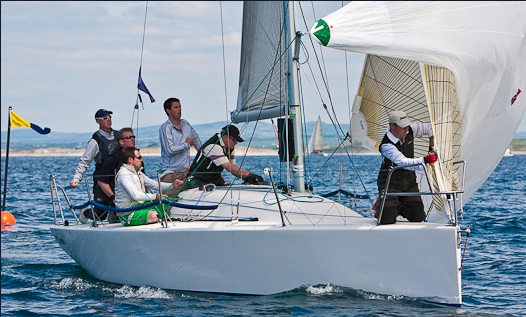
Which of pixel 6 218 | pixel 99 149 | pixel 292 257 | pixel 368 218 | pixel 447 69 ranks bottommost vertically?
pixel 292 257

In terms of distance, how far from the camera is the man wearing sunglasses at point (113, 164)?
8844mm

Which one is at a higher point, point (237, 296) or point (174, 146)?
point (174, 146)

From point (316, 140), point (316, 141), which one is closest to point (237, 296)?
point (316, 140)

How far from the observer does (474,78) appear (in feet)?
24.4

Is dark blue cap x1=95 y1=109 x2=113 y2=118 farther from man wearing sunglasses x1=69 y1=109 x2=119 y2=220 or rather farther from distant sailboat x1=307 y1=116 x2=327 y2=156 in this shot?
distant sailboat x1=307 y1=116 x2=327 y2=156

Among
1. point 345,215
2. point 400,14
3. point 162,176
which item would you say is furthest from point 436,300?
point 162,176

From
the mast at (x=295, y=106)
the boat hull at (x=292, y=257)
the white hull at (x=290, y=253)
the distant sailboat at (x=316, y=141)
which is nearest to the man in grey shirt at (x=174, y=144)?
the white hull at (x=290, y=253)

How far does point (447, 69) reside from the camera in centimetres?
743

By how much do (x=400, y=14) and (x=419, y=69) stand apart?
1190 mm

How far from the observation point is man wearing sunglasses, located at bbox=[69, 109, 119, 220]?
30.5 feet

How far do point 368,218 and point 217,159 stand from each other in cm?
186

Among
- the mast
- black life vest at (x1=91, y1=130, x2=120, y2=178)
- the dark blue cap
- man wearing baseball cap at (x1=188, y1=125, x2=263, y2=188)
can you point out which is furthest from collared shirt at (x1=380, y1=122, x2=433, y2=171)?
the dark blue cap

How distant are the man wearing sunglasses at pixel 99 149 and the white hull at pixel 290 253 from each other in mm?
958

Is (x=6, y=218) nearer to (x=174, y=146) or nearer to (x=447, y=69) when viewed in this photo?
(x=174, y=146)
